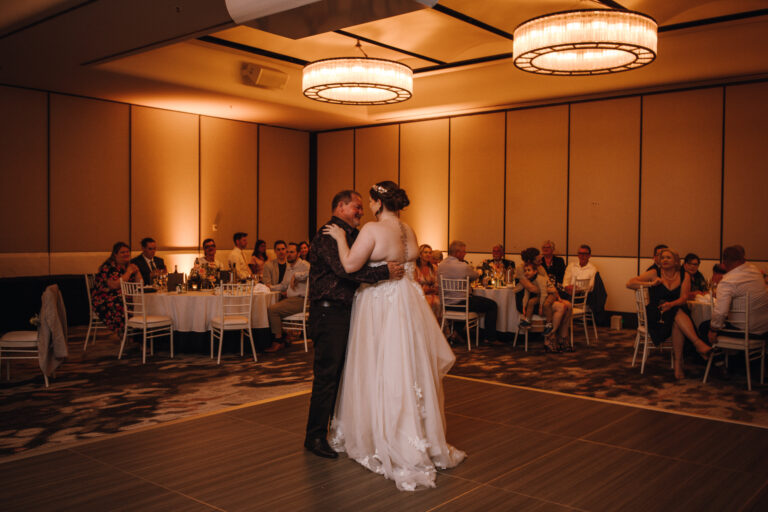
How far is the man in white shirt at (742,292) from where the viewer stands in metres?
6.33

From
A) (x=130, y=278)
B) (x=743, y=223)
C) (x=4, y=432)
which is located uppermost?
(x=743, y=223)

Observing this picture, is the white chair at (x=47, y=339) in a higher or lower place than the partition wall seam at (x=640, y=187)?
lower

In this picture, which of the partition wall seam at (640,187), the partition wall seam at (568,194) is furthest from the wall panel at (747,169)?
the partition wall seam at (568,194)

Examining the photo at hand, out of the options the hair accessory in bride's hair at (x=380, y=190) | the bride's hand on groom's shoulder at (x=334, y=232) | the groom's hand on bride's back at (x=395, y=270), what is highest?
the hair accessory in bride's hair at (x=380, y=190)

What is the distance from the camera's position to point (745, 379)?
6906 millimetres

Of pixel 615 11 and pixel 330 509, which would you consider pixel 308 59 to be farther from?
pixel 330 509

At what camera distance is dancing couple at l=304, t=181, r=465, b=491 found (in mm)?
3949

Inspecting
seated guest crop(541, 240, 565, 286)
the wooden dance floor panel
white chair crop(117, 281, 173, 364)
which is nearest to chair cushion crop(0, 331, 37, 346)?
white chair crop(117, 281, 173, 364)

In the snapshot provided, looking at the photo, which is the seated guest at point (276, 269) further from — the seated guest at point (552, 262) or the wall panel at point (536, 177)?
the wall panel at point (536, 177)

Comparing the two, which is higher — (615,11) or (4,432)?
(615,11)

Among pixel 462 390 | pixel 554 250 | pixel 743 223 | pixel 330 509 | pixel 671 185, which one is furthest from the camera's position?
pixel 554 250

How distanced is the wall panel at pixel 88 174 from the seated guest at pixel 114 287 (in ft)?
9.88

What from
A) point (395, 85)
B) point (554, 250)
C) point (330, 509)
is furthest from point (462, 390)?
point (554, 250)

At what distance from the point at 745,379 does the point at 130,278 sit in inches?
282
